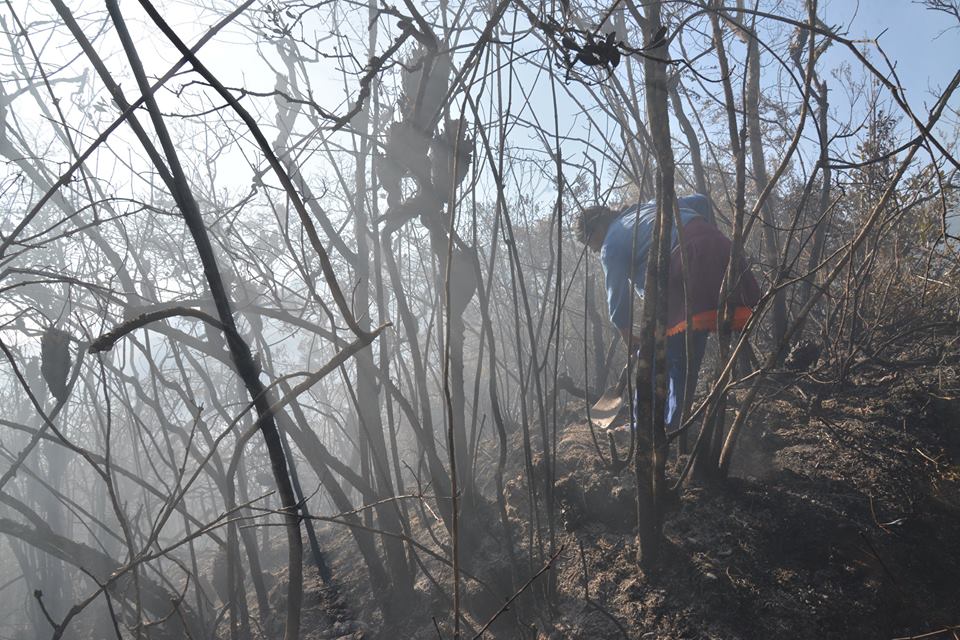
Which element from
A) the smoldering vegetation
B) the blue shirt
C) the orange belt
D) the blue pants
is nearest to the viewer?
the smoldering vegetation

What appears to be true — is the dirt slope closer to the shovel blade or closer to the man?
the man

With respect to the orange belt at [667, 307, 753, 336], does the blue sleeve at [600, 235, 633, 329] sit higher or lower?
higher

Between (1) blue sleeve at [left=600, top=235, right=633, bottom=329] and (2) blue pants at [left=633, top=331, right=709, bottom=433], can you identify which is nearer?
(2) blue pants at [left=633, top=331, right=709, bottom=433]

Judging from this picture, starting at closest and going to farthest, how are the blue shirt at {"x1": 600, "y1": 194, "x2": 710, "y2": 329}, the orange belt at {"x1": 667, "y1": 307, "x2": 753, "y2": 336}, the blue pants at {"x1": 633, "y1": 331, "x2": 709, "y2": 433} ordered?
the orange belt at {"x1": 667, "y1": 307, "x2": 753, "y2": 336} < the blue pants at {"x1": 633, "y1": 331, "x2": 709, "y2": 433} < the blue shirt at {"x1": 600, "y1": 194, "x2": 710, "y2": 329}

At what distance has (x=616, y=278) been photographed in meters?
2.83

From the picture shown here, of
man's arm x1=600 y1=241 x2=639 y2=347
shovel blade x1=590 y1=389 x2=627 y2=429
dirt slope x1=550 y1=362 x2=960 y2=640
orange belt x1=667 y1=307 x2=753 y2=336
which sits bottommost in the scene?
dirt slope x1=550 y1=362 x2=960 y2=640

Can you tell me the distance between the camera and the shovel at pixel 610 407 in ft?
9.18

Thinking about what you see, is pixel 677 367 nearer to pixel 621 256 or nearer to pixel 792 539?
pixel 621 256

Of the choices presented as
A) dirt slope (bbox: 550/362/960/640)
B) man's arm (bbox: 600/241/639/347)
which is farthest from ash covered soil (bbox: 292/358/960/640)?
man's arm (bbox: 600/241/639/347)

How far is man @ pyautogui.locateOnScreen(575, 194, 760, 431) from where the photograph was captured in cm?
244

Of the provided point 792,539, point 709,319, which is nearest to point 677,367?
point 709,319

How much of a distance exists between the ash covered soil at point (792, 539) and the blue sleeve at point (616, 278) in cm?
83

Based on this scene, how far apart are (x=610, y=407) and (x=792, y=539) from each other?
1442 mm

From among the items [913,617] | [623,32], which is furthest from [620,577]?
[623,32]
